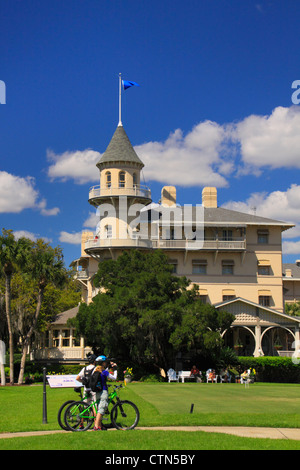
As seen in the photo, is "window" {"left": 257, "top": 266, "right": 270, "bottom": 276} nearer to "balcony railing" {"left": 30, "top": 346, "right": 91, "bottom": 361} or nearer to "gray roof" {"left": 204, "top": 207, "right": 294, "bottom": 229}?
"gray roof" {"left": 204, "top": 207, "right": 294, "bottom": 229}

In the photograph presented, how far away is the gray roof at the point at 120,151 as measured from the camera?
57062 mm

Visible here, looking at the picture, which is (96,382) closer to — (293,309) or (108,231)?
(108,231)

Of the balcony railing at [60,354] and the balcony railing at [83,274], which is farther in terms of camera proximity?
the balcony railing at [83,274]

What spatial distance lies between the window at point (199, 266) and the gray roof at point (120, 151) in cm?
1058

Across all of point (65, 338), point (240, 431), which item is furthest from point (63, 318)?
point (240, 431)

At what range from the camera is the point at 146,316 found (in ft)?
137

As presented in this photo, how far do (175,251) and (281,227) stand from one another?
10.8m

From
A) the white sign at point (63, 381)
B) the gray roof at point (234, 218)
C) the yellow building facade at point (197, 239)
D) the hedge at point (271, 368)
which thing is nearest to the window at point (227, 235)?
the yellow building facade at point (197, 239)

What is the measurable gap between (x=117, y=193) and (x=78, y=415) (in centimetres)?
4220

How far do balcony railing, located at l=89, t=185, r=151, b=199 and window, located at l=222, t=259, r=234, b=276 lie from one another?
31.7ft

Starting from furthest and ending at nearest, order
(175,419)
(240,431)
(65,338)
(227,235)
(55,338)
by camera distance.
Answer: (55,338), (65,338), (227,235), (175,419), (240,431)

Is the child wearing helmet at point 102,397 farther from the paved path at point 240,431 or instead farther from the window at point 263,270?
the window at point 263,270

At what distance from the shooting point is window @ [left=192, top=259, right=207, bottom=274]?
57.5m

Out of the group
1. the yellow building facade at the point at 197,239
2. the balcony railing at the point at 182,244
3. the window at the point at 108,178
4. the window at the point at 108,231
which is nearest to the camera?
the balcony railing at the point at 182,244
